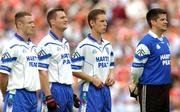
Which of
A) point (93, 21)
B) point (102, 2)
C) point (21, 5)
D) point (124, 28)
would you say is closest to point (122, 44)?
point (124, 28)

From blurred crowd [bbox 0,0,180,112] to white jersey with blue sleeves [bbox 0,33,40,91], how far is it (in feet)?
19.0

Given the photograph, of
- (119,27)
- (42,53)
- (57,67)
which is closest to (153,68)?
(57,67)

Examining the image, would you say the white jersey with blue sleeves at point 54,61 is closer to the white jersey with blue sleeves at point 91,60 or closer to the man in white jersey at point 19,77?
the man in white jersey at point 19,77

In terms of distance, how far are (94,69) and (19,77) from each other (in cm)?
124

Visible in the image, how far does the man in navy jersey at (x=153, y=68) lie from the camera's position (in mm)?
14562

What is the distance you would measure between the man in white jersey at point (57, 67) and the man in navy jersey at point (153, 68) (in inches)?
40.8

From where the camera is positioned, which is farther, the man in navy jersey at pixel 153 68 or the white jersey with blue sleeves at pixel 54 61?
the man in navy jersey at pixel 153 68

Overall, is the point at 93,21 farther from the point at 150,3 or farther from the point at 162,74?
the point at 150,3

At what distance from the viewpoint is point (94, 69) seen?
14.7m

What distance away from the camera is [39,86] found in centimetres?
1438

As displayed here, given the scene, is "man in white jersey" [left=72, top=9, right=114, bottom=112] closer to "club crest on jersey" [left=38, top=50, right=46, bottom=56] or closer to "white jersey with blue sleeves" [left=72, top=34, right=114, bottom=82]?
"white jersey with blue sleeves" [left=72, top=34, right=114, bottom=82]

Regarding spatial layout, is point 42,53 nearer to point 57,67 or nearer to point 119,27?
point 57,67

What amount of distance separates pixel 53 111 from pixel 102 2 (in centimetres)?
1060

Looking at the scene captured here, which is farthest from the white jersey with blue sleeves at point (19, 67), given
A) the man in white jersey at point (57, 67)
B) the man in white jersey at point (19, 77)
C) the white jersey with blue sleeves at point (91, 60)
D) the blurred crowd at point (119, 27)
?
the blurred crowd at point (119, 27)
